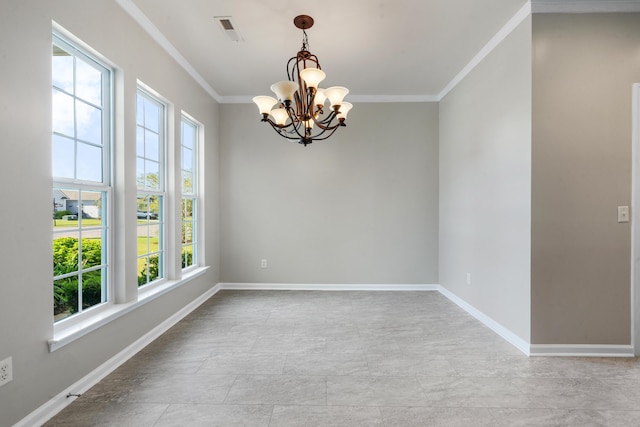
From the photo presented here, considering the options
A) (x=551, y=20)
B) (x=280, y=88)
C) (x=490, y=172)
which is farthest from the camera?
(x=490, y=172)

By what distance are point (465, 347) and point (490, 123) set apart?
218 cm

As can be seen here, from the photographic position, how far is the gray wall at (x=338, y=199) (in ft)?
16.3

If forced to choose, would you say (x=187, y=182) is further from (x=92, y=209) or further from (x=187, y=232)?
(x=92, y=209)

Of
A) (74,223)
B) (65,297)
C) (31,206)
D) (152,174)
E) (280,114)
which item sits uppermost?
(280,114)

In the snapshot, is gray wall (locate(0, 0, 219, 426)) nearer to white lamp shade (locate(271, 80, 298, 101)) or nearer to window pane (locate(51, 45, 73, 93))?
window pane (locate(51, 45, 73, 93))

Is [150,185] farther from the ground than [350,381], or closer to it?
farther from the ground

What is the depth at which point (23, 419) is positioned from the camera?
172 centimetres

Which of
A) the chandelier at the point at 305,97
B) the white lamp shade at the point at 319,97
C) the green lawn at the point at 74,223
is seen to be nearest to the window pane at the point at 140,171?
the green lawn at the point at 74,223

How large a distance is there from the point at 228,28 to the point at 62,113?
1.59 meters

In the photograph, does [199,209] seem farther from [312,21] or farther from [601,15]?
[601,15]

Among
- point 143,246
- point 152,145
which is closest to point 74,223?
point 143,246

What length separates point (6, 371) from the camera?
1.62 metres

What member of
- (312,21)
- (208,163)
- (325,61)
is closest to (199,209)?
(208,163)

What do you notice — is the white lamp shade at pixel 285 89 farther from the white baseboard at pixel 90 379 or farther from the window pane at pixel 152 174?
the white baseboard at pixel 90 379
